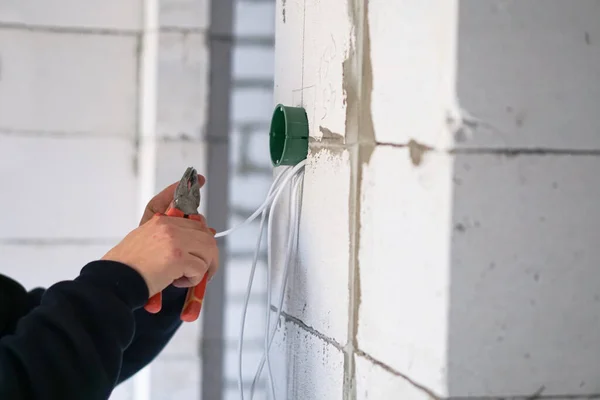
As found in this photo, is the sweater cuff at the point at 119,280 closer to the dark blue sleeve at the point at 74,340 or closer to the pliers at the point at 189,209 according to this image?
the dark blue sleeve at the point at 74,340

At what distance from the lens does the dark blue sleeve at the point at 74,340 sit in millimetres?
823

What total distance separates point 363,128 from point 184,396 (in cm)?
138

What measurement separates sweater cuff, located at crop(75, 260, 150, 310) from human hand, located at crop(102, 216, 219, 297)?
0.05ft

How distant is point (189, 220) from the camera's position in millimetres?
1137

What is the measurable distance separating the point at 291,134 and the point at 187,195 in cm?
20

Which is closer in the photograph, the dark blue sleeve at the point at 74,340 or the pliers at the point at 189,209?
the dark blue sleeve at the point at 74,340

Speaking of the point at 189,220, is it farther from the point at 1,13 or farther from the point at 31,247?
the point at 1,13

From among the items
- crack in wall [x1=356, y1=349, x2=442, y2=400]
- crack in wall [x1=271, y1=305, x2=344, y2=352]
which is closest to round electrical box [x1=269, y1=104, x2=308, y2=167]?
crack in wall [x1=271, y1=305, x2=344, y2=352]

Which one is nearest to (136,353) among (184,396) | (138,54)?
Result: (184,396)

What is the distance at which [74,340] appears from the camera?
0.85 metres

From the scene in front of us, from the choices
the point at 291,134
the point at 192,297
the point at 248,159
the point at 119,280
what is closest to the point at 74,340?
the point at 119,280

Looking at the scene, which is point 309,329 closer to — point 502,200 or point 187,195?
point 187,195

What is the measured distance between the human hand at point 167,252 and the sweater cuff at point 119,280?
0.02 meters

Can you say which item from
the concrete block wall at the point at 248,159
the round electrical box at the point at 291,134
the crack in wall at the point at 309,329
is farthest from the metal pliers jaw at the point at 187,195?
the concrete block wall at the point at 248,159
